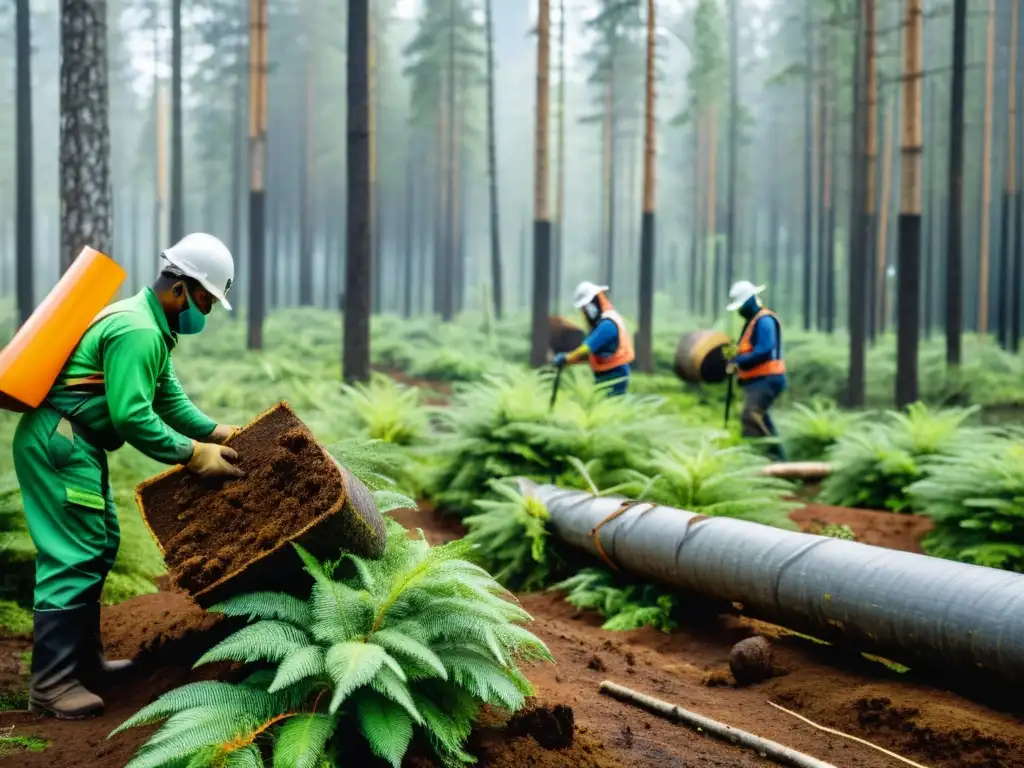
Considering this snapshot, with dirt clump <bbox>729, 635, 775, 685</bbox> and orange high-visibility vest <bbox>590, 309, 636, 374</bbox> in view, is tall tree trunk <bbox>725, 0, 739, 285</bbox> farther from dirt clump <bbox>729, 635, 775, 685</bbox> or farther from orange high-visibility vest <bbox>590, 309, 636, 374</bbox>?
dirt clump <bbox>729, 635, 775, 685</bbox>

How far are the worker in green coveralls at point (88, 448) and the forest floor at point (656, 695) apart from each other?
310 mm

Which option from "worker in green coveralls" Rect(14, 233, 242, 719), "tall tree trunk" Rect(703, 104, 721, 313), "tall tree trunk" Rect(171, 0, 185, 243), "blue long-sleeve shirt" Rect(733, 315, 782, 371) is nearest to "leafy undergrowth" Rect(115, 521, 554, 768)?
"worker in green coveralls" Rect(14, 233, 242, 719)

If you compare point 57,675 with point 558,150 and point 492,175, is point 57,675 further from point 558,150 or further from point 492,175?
point 558,150

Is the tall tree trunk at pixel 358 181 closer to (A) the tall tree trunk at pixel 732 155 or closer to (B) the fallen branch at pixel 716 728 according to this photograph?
(B) the fallen branch at pixel 716 728

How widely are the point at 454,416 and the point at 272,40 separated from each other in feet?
145

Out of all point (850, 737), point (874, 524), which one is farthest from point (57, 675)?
point (874, 524)

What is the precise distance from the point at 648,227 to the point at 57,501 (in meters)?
21.3

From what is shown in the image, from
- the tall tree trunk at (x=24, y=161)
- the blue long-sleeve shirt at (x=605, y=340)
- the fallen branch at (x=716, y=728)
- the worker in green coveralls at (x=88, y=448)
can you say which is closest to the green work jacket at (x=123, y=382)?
the worker in green coveralls at (x=88, y=448)

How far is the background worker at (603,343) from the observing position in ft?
43.7

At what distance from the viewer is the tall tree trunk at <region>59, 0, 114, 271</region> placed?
32.4ft

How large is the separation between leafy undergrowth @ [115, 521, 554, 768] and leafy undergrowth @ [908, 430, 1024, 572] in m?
4.89

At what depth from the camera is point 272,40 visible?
48.6 m

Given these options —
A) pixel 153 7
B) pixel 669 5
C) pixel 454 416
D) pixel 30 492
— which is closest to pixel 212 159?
pixel 153 7

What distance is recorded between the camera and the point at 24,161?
22.9 meters
